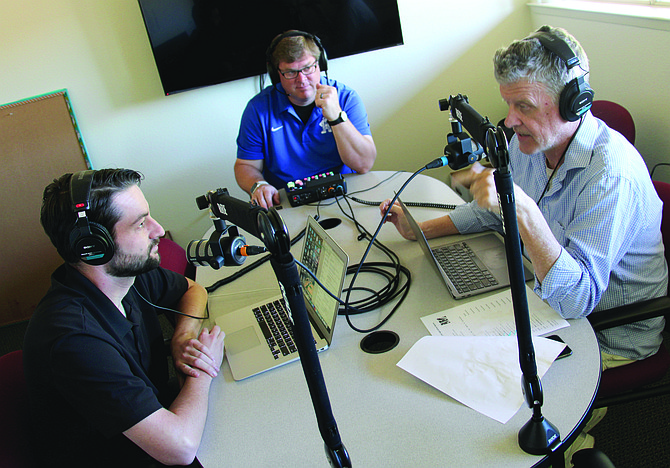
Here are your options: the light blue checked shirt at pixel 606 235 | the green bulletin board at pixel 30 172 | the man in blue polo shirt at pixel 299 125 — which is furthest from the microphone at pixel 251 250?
the green bulletin board at pixel 30 172

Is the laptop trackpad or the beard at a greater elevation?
the beard

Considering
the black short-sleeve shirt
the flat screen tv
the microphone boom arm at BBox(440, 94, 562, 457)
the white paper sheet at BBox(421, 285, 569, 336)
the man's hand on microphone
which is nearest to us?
the microphone boom arm at BBox(440, 94, 562, 457)

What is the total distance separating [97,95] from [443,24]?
2001 mm

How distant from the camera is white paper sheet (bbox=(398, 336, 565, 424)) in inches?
39.9

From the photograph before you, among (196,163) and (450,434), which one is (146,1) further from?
(450,434)

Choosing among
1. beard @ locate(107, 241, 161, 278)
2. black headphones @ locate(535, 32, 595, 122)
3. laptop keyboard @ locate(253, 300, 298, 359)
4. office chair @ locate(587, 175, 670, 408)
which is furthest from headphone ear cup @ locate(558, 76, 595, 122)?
beard @ locate(107, 241, 161, 278)

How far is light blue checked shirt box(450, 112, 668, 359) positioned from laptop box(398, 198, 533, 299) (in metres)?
0.15

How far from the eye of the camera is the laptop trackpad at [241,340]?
133cm

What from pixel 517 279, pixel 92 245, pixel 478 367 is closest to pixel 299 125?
pixel 92 245

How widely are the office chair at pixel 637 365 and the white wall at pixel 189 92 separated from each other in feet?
6.36

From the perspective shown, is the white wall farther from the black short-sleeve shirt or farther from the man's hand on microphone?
the black short-sleeve shirt

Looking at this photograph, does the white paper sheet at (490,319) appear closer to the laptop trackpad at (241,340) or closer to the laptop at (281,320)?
the laptop at (281,320)

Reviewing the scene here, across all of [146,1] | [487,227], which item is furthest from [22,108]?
[487,227]

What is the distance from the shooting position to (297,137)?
95.5 inches
